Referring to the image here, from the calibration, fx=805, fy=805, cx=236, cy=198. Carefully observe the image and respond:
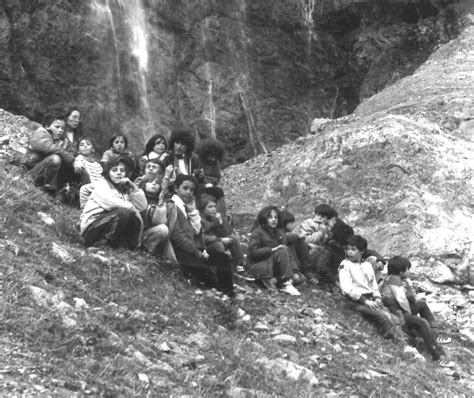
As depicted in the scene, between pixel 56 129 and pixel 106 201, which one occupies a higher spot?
pixel 56 129

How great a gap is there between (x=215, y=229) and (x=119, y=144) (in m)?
2.47


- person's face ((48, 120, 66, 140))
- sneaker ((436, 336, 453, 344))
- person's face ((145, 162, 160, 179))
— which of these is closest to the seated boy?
sneaker ((436, 336, 453, 344))

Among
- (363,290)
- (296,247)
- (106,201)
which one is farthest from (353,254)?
(106,201)

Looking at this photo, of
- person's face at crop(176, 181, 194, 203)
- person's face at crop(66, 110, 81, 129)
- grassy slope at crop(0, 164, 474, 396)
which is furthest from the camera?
person's face at crop(66, 110, 81, 129)

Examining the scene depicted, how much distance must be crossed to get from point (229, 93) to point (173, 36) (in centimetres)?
284

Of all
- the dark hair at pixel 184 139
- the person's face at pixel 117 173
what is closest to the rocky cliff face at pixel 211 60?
the dark hair at pixel 184 139

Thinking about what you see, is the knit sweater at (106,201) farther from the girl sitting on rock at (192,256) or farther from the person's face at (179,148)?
the person's face at (179,148)

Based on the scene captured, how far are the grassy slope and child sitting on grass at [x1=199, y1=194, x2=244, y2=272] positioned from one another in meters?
0.54

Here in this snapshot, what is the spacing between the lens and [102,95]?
27.4 metres

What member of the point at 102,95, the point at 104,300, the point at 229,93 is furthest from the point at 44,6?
the point at 104,300

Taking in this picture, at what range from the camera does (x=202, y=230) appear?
10.7 m

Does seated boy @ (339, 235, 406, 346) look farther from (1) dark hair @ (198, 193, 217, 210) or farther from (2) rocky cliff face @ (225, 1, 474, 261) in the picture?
(2) rocky cliff face @ (225, 1, 474, 261)

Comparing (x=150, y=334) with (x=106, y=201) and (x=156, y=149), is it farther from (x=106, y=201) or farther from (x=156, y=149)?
(x=156, y=149)

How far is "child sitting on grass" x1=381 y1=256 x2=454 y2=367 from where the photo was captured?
35.4 ft
